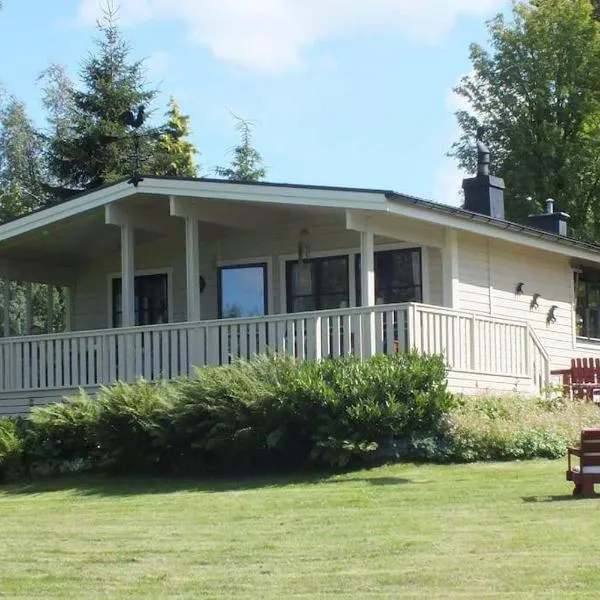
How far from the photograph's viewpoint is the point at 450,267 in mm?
17922

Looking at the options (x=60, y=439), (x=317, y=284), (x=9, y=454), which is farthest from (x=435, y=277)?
(x=9, y=454)

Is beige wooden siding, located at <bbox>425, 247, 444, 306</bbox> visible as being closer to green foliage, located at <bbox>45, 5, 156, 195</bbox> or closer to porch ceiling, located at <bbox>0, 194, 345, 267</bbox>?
porch ceiling, located at <bbox>0, 194, 345, 267</bbox>

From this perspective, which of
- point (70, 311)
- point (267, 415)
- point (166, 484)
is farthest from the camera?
point (70, 311)

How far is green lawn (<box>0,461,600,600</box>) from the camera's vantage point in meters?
8.21

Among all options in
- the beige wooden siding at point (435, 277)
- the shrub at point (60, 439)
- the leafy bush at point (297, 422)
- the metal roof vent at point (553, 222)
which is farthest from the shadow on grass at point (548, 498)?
the metal roof vent at point (553, 222)

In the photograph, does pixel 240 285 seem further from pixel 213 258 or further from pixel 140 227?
pixel 140 227

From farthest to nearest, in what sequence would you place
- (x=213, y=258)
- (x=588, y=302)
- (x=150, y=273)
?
(x=588, y=302) < (x=150, y=273) < (x=213, y=258)

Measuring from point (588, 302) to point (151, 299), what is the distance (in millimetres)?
8142

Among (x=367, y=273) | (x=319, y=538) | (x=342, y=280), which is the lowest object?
(x=319, y=538)

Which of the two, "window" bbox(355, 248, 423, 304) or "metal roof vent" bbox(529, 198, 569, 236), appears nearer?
"window" bbox(355, 248, 423, 304)

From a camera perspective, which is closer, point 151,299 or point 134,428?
point 134,428

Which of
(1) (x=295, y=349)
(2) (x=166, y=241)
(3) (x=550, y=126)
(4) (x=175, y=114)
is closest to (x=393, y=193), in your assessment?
(1) (x=295, y=349)

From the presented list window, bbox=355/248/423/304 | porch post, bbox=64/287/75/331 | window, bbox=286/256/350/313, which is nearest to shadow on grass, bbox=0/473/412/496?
window, bbox=355/248/423/304

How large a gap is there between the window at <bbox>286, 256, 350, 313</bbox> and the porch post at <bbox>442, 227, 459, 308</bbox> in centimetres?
205
